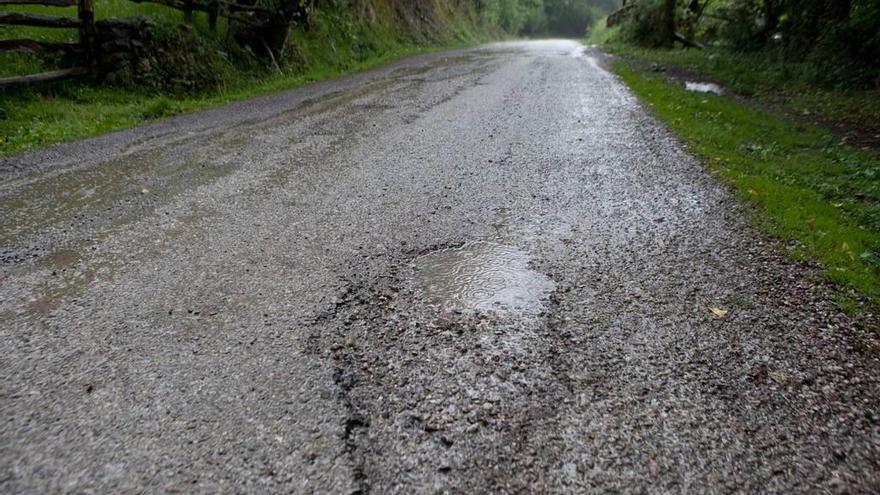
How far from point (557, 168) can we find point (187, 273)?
3531mm

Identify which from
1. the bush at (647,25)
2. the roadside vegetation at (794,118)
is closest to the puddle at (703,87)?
the roadside vegetation at (794,118)

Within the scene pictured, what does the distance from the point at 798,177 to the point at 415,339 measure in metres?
4.53

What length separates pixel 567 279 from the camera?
2996 millimetres

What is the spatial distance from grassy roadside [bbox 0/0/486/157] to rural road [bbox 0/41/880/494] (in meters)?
2.05

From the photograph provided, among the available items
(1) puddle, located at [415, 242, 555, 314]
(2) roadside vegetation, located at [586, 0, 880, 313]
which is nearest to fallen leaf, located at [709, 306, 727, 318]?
(2) roadside vegetation, located at [586, 0, 880, 313]

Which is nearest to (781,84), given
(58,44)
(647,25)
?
(647,25)

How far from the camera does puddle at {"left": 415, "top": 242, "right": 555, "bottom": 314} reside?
9.00 ft

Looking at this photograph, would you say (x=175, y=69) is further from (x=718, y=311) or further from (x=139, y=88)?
(x=718, y=311)

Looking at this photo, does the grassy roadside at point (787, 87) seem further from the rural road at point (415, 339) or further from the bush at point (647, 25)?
the rural road at point (415, 339)

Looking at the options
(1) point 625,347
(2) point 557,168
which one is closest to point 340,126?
(2) point 557,168

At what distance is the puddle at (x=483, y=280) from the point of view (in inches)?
108

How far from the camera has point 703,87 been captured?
10156 mm

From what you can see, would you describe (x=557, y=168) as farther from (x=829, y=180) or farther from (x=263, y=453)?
(x=263, y=453)

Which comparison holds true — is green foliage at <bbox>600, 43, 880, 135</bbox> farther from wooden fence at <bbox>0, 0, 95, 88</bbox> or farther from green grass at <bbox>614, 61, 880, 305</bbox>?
wooden fence at <bbox>0, 0, 95, 88</bbox>
